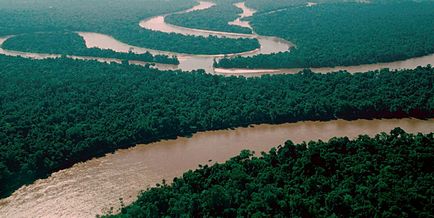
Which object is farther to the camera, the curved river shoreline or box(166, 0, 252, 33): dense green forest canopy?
box(166, 0, 252, 33): dense green forest canopy

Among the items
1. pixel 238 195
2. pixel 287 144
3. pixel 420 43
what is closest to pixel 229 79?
pixel 287 144

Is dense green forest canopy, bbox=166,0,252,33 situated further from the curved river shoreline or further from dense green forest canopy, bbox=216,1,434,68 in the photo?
the curved river shoreline

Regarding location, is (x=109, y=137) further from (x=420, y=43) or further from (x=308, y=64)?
(x=420, y=43)

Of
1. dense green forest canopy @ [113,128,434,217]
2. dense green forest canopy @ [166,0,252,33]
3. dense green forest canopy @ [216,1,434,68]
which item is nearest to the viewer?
dense green forest canopy @ [113,128,434,217]

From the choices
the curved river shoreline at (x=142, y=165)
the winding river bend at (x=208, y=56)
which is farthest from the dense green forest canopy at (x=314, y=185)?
the winding river bend at (x=208, y=56)

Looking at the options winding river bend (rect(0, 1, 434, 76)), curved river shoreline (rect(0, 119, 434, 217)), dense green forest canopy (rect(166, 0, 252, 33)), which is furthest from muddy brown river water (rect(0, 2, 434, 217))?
dense green forest canopy (rect(166, 0, 252, 33))

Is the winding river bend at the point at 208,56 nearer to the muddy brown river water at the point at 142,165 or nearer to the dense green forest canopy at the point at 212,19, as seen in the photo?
the dense green forest canopy at the point at 212,19
